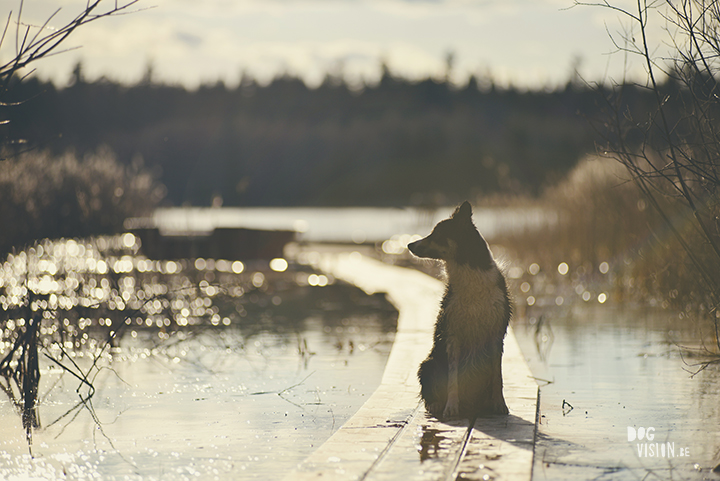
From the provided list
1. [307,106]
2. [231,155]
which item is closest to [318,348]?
[231,155]

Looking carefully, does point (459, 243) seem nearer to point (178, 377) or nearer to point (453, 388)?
point (453, 388)

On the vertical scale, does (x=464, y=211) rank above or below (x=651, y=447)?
above

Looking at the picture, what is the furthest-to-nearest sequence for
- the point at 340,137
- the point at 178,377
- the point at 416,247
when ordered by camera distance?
the point at 340,137 → the point at 178,377 → the point at 416,247

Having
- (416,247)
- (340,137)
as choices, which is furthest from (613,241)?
(340,137)

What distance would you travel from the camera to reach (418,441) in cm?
465

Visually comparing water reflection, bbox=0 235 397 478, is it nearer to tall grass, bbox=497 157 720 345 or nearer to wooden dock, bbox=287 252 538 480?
wooden dock, bbox=287 252 538 480

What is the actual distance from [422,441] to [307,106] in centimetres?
9852

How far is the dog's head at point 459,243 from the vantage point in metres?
5.42

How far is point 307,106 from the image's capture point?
101312 millimetres

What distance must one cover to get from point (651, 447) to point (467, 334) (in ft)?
4.29

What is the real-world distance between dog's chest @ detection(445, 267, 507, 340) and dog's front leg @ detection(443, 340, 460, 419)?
0.13 m

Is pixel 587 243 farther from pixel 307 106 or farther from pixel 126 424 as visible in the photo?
pixel 307 106

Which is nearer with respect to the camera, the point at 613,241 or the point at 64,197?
the point at 613,241

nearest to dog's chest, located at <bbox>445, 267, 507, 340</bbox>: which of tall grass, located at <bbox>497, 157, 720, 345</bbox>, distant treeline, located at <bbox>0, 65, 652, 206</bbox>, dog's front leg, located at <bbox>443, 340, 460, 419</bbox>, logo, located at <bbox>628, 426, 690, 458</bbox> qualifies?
dog's front leg, located at <bbox>443, 340, 460, 419</bbox>
